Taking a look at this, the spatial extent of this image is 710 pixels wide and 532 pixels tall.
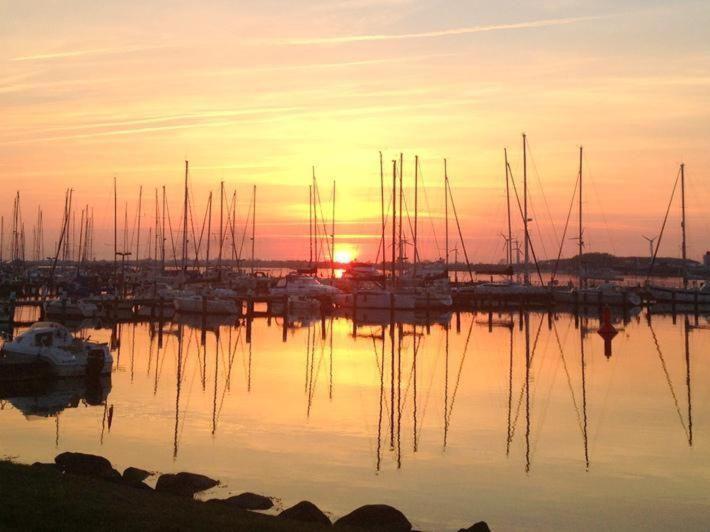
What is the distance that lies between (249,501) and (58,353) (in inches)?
808

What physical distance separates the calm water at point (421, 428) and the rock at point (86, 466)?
2.25 metres

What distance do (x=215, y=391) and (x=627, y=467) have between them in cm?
1751

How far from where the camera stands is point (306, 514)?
1681 cm

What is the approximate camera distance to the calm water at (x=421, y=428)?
2033cm

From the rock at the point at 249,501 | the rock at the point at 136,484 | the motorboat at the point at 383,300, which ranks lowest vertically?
the rock at the point at 249,501

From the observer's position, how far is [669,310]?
3494 inches

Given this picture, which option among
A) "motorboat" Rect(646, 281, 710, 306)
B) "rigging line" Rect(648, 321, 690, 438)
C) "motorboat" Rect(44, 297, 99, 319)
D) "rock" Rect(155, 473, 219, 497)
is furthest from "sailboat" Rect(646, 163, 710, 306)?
"rock" Rect(155, 473, 219, 497)

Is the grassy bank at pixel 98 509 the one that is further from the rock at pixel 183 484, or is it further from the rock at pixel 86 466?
the rock at pixel 86 466

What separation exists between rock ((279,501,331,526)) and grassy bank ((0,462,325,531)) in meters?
0.97

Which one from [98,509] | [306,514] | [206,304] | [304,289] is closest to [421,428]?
[306,514]

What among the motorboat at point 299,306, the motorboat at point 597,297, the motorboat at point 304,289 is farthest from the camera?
the motorboat at point 597,297

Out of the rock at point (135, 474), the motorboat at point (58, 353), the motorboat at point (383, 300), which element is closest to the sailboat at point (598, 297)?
the motorboat at point (383, 300)

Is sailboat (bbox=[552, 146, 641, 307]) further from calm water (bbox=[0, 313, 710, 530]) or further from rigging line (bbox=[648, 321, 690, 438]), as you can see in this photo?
calm water (bbox=[0, 313, 710, 530])

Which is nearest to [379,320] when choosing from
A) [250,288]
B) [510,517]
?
[250,288]
